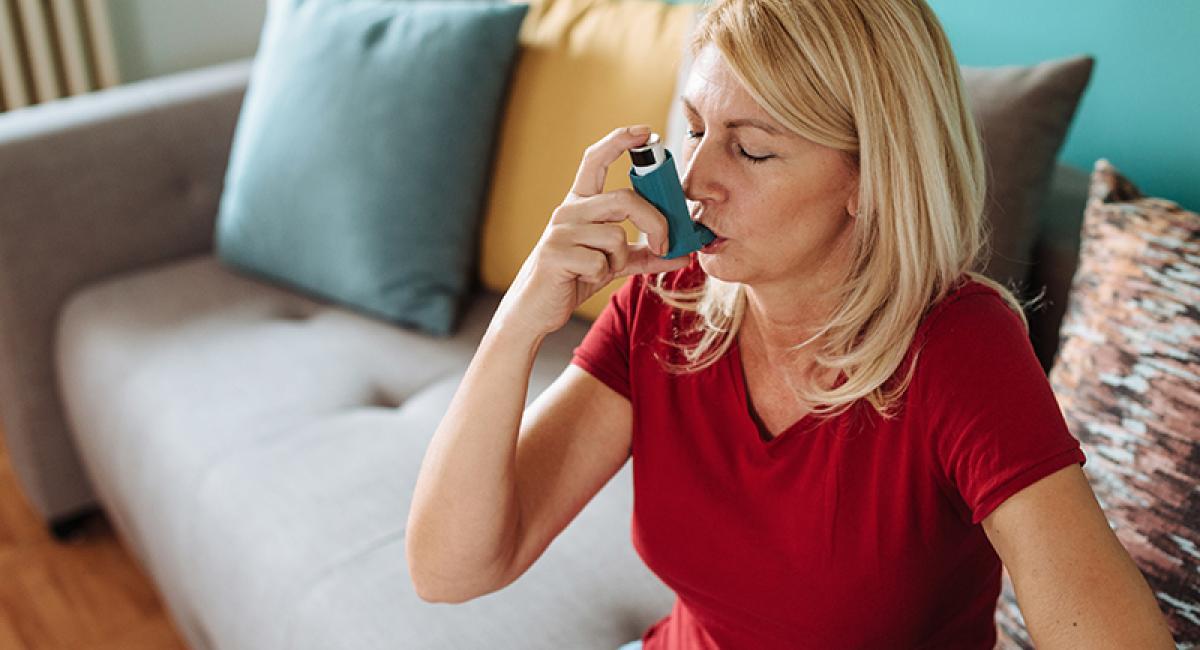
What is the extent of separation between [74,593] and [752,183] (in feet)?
5.30

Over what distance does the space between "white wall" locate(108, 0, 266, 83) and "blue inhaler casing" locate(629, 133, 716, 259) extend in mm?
2259

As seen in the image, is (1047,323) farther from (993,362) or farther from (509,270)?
(509,270)

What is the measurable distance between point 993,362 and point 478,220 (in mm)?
1150

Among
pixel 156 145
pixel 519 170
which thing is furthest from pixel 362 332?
pixel 156 145

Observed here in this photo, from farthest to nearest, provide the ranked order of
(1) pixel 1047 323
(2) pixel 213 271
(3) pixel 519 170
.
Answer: (2) pixel 213 271 → (3) pixel 519 170 → (1) pixel 1047 323

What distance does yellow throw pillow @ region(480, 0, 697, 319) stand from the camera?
5.71 feet

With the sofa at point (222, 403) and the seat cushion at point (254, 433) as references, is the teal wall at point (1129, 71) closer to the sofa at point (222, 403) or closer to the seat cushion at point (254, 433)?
the sofa at point (222, 403)


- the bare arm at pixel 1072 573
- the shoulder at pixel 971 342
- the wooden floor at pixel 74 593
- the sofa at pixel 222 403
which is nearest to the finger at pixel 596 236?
the shoulder at pixel 971 342

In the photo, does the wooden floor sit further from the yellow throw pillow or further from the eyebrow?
the eyebrow

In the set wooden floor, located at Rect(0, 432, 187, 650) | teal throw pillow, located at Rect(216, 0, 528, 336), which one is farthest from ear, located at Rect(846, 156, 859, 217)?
wooden floor, located at Rect(0, 432, 187, 650)

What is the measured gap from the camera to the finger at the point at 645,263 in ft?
3.39

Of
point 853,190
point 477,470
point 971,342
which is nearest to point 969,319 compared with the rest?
point 971,342

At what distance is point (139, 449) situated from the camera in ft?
5.64

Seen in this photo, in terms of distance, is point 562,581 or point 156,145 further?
Answer: point 156,145
